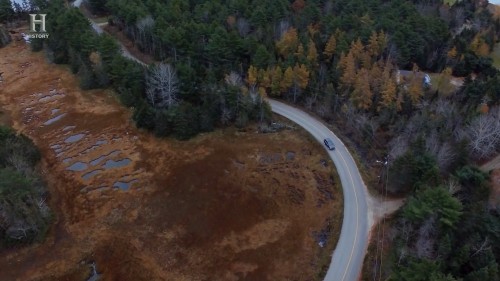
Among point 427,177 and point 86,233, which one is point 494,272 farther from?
point 86,233

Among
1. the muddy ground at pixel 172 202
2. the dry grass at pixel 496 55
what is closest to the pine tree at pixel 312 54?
the muddy ground at pixel 172 202

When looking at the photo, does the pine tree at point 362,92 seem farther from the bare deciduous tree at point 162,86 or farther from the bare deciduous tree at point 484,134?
the bare deciduous tree at point 162,86

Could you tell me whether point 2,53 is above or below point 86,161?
above

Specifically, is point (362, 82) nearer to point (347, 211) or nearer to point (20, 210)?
point (347, 211)

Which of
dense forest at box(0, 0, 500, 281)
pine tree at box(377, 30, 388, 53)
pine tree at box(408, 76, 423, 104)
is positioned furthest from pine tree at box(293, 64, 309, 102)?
pine tree at box(408, 76, 423, 104)

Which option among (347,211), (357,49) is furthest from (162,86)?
(347,211)

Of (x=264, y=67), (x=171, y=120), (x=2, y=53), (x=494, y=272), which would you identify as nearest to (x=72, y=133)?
(x=171, y=120)
